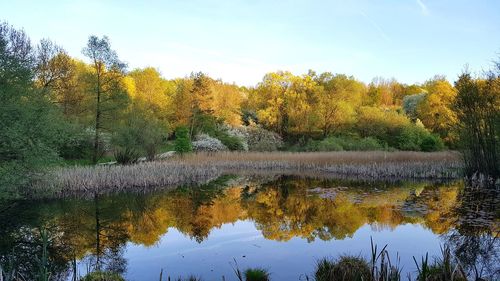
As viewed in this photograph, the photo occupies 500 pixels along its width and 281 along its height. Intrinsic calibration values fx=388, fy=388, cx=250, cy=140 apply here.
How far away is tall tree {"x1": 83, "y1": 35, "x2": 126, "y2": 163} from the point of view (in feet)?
72.4

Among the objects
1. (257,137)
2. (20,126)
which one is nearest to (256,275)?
(20,126)

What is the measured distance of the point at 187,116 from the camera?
37812 mm

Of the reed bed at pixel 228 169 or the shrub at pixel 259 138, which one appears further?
the shrub at pixel 259 138

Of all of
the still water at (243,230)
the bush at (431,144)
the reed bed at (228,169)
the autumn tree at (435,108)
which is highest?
the autumn tree at (435,108)

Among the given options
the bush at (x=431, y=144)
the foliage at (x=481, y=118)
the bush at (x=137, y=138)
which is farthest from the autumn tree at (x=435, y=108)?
the bush at (x=137, y=138)

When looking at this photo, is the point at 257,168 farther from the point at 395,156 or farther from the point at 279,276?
the point at 279,276

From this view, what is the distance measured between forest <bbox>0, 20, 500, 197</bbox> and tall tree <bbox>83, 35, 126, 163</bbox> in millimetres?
56

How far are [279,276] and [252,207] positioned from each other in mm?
6448

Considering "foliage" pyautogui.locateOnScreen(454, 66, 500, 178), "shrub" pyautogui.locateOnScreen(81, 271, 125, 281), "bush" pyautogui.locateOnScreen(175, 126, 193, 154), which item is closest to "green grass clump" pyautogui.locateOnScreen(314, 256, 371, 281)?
"shrub" pyautogui.locateOnScreen(81, 271, 125, 281)

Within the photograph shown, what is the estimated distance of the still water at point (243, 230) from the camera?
24.4 feet

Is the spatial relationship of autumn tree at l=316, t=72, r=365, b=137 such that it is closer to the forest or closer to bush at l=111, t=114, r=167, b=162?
the forest

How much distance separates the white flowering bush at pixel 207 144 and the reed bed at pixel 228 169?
586cm

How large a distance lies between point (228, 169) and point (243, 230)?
1468 centimetres

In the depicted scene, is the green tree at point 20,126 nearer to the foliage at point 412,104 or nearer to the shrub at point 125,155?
the shrub at point 125,155
